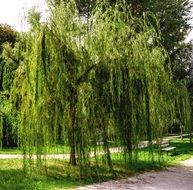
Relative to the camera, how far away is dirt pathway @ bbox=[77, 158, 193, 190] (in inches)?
511

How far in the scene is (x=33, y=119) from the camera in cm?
1342

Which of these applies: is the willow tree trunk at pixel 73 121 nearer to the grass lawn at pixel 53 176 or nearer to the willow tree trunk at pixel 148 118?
the grass lawn at pixel 53 176

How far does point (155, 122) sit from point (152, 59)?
1.81 meters

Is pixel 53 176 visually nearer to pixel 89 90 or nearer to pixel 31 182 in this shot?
pixel 31 182

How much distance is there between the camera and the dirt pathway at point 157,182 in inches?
511

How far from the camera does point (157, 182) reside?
46.9 ft

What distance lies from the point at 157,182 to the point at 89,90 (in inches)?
126

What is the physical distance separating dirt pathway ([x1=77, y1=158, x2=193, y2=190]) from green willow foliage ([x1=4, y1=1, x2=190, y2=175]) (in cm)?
69

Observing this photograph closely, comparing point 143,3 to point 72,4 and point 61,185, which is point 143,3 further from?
point 61,185

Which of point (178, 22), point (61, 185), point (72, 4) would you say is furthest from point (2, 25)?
point (61, 185)

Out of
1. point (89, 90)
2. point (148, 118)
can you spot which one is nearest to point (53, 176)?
→ point (89, 90)

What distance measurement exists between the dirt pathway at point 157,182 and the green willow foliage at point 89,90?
2.27 feet

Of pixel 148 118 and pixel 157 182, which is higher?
pixel 148 118

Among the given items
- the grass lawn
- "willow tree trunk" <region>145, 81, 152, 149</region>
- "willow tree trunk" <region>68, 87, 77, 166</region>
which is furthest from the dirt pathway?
"willow tree trunk" <region>68, 87, 77, 166</region>
